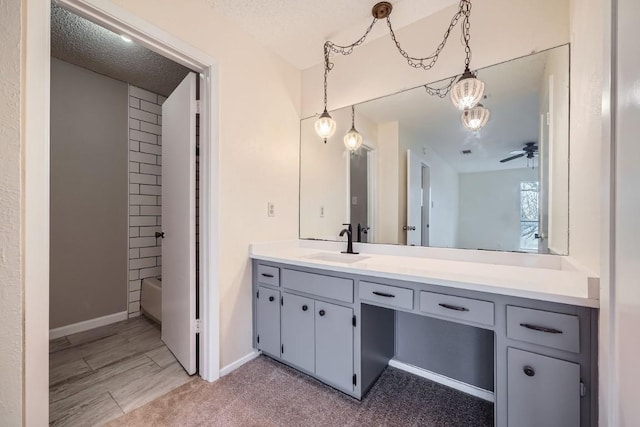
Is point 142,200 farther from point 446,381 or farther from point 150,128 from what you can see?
point 446,381

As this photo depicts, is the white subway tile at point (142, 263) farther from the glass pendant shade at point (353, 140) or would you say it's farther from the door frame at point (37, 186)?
the glass pendant shade at point (353, 140)

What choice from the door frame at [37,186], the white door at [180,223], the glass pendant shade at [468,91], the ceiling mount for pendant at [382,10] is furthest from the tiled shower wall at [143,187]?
the glass pendant shade at [468,91]

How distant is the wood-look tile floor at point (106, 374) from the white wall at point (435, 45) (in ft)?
7.85

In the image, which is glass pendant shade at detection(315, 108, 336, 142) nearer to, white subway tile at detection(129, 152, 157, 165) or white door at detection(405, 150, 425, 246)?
white door at detection(405, 150, 425, 246)

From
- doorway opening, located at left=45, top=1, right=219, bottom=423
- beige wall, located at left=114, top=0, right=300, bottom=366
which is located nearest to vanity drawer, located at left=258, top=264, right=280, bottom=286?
beige wall, located at left=114, top=0, right=300, bottom=366

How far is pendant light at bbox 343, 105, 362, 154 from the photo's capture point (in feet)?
7.22

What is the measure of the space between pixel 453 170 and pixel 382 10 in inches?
46.3

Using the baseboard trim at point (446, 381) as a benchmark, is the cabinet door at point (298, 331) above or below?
above

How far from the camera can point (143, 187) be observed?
2930 millimetres

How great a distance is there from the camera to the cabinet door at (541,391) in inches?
38.8

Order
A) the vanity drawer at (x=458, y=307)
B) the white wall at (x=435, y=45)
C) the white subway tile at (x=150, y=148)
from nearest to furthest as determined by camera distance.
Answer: the vanity drawer at (x=458, y=307)
the white wall at (x=435, y=45)
the white subway tile at (x=150, y=148)

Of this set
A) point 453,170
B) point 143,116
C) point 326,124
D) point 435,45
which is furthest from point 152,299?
point 435,45

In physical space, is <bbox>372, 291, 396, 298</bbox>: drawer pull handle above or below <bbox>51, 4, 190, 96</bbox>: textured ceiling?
below

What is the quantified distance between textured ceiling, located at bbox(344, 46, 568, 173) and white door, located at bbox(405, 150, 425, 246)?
150 mm
